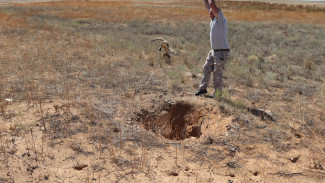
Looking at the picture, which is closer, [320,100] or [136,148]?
[136,148]

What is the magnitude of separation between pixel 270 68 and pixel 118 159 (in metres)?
6.55

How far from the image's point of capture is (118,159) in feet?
11.0

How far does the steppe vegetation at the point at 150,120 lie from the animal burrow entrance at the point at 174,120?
0.02 meters

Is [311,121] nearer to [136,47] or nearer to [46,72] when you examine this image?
[46,72]

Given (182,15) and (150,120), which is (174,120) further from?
(182,15)

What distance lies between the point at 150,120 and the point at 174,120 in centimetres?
53

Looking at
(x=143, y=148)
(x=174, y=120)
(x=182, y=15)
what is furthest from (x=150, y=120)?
(x=182, y=15)

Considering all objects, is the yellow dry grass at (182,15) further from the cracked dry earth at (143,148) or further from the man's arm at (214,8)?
the cracked dry earth at (143,148)

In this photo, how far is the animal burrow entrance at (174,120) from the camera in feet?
14.9

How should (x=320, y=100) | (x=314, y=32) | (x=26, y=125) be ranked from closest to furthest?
(x=26, y=125), (x=320, y=100), (x=314, y=32)

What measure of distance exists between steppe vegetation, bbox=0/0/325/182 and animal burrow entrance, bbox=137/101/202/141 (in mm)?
20

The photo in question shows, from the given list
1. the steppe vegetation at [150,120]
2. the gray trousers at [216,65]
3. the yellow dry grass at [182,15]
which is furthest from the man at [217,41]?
the yellow dry grass at [182,15]

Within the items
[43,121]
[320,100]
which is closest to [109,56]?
[43,121]

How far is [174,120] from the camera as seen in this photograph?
4930mm
